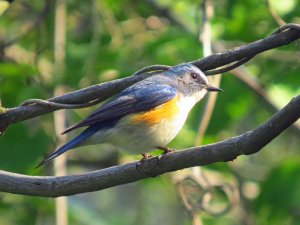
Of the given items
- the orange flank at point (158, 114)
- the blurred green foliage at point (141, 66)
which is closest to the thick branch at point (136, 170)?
the orange flank at point (158, 114)

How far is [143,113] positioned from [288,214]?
7.80 ft

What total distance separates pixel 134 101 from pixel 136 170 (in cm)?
137

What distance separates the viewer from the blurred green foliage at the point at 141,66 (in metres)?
6.43

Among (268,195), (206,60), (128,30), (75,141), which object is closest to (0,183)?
(75,141)

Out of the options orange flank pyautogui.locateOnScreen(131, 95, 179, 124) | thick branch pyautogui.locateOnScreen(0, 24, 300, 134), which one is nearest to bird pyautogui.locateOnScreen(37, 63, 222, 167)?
orange flank pyautogui.locateOnScreen(131, 95, 179, 124)

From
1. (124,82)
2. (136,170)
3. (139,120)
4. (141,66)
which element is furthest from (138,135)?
(141,66)

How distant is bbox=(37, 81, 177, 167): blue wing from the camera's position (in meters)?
4.89

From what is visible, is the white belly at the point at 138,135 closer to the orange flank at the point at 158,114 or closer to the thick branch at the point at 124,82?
the orange flank at the point at 158,114

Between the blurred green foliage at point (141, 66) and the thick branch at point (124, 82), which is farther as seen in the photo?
the blurred green foliage at point (141, 66)

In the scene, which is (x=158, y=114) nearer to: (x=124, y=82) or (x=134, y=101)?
(x=134, y=101)

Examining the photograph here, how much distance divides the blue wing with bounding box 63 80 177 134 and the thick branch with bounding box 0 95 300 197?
81 cm

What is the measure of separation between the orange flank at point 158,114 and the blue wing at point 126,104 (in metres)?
0.04

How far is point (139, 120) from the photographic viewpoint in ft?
16.7

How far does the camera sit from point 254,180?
8516 mm
